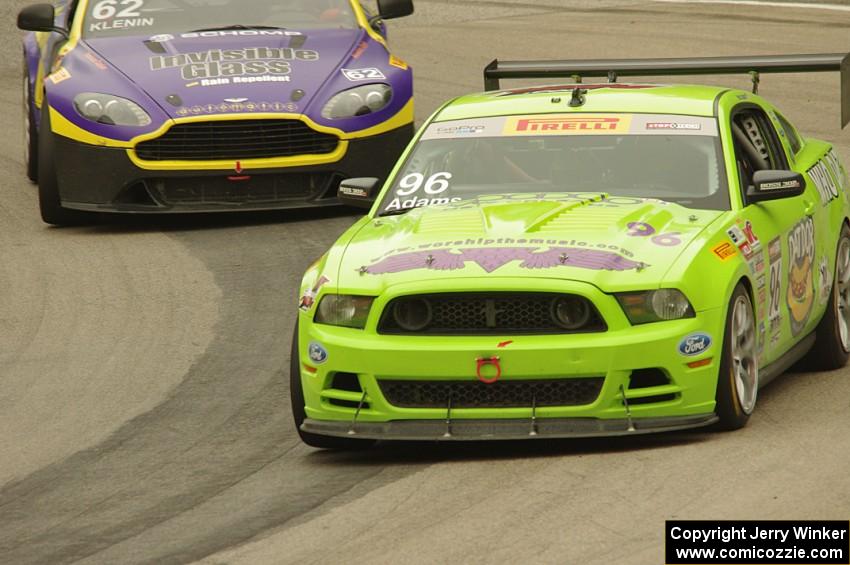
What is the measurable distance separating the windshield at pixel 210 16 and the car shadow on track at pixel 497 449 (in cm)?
651

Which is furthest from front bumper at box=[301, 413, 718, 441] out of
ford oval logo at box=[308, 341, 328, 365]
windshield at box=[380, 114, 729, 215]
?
windshield at box=[380, 114, 729, 215]

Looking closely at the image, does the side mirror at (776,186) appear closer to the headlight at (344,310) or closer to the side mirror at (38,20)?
the headlight at (344,310)

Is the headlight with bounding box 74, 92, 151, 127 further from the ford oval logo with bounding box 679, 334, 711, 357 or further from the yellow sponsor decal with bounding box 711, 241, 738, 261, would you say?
the ford oval logo with bounding box 679, 334, 711, 357

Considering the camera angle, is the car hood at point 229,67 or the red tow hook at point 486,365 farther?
the car hood at point 229,67

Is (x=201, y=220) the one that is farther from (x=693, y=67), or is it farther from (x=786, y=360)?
(x=786, y=360)

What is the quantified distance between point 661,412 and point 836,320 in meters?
2.03

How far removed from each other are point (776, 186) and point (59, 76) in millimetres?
6660

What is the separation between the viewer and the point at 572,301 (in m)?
7.89

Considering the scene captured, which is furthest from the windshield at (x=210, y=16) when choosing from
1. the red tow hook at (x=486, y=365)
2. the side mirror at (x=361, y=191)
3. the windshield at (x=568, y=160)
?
the red tow hook at (x=486, y=365)

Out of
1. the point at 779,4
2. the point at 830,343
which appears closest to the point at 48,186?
the point at 830,343

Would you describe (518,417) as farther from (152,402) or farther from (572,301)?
(152,402)

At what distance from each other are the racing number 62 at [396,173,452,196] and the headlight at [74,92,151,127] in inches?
172

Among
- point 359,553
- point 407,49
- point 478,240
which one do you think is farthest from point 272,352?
point 407,49

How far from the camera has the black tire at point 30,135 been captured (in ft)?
50.7
